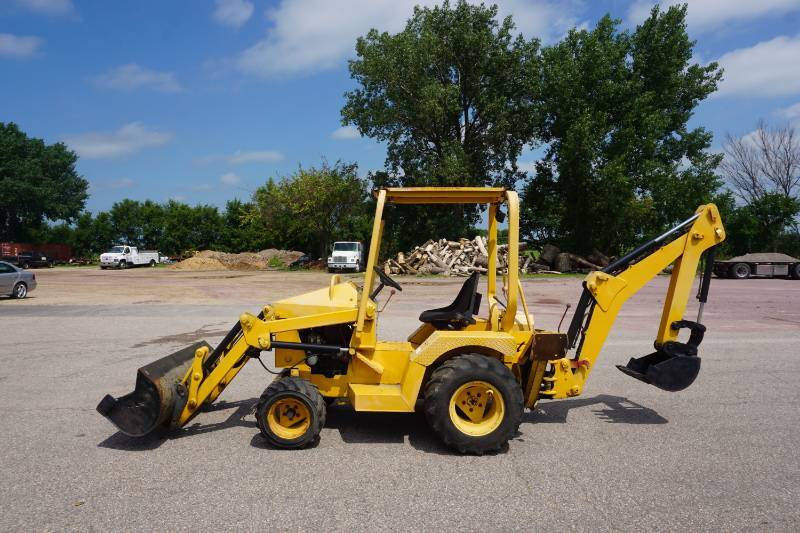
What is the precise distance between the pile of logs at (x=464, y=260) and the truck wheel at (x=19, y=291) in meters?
16.6

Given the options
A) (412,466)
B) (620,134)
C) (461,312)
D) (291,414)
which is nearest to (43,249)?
(620,134)

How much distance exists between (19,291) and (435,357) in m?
19.3

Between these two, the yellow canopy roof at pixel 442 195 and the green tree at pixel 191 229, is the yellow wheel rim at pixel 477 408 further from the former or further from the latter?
the green tree at pixel 191 229

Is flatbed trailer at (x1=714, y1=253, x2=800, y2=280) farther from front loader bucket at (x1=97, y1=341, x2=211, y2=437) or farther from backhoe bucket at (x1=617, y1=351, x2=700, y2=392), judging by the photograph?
front loader bucket at (x1=97, y1=341, x2=211, y2=437)

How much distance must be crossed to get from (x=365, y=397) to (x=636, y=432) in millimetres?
2561

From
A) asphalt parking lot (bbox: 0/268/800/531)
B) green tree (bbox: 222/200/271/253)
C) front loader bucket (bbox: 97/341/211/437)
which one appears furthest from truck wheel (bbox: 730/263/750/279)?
green tree (bbox: 222/200/271/253)

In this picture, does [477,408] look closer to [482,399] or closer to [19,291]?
[482,399]

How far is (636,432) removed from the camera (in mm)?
5457

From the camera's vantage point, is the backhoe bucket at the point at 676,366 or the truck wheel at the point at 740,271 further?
the truck wheel at the point at 740,271

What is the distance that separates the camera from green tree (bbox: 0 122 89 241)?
189 feet

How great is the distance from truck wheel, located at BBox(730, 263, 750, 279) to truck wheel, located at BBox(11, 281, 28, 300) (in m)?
30.1

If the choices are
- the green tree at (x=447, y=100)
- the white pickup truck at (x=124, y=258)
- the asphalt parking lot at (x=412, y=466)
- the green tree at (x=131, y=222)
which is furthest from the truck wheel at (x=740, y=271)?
the green tree at (x=131, y=222)

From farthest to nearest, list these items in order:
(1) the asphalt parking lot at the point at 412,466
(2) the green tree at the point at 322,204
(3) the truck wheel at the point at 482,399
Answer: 1. (2) the green tree at the point at 322,204
2. (3) the truck wheel at the point at 482,399
3. (1) the asphalt parking lot at the point at 412,466

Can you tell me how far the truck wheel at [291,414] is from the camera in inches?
191
